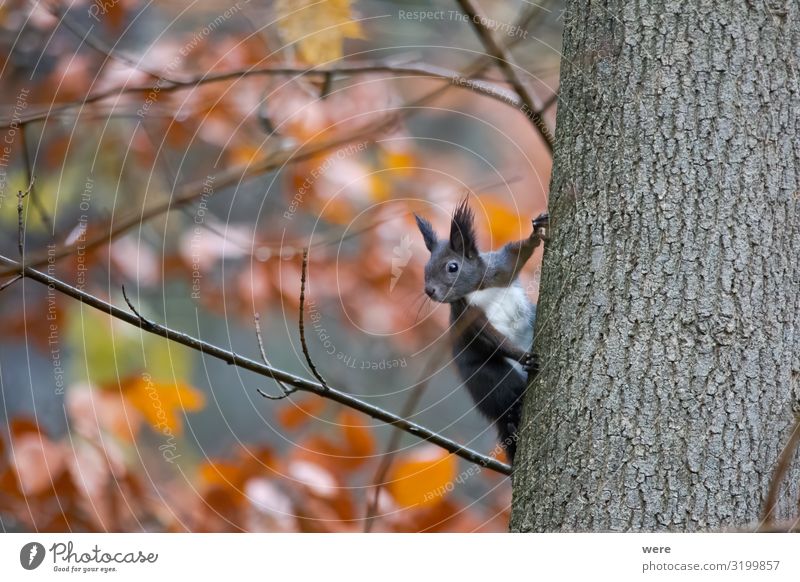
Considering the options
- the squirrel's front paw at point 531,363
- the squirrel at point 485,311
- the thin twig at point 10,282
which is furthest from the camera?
the squirrel at point 485,311

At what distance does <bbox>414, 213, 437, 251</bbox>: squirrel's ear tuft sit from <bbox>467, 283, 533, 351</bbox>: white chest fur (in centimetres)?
11

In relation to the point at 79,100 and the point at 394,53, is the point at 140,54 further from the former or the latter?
the point at 394,53

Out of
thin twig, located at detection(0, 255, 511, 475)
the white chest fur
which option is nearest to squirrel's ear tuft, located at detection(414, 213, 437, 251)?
the white chest fur

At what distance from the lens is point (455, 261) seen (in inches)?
40.4

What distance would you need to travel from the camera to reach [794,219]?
0.73m

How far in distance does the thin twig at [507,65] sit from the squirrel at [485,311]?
138 millimetres

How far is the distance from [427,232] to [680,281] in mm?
369

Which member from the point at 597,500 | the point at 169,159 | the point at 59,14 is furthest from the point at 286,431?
the point at 59,14

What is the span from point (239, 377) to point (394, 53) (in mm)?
487

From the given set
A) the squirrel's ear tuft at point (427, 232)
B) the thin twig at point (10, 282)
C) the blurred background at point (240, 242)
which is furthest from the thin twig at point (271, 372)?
the squirrel's ear tuft at point (427, 232)

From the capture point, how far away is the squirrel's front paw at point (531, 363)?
2.62ft

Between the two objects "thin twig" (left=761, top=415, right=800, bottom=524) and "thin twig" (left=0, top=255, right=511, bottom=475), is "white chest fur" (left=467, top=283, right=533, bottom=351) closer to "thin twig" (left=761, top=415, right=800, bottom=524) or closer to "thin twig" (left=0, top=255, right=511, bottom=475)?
"thin twig" (left=0, top=255, right=511, bottom=475)

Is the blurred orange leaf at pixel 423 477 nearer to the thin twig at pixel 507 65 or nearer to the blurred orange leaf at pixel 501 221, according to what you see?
the blurred orange leaf at pixel 501 221

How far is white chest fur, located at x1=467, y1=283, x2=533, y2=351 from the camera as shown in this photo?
41.4 inches
